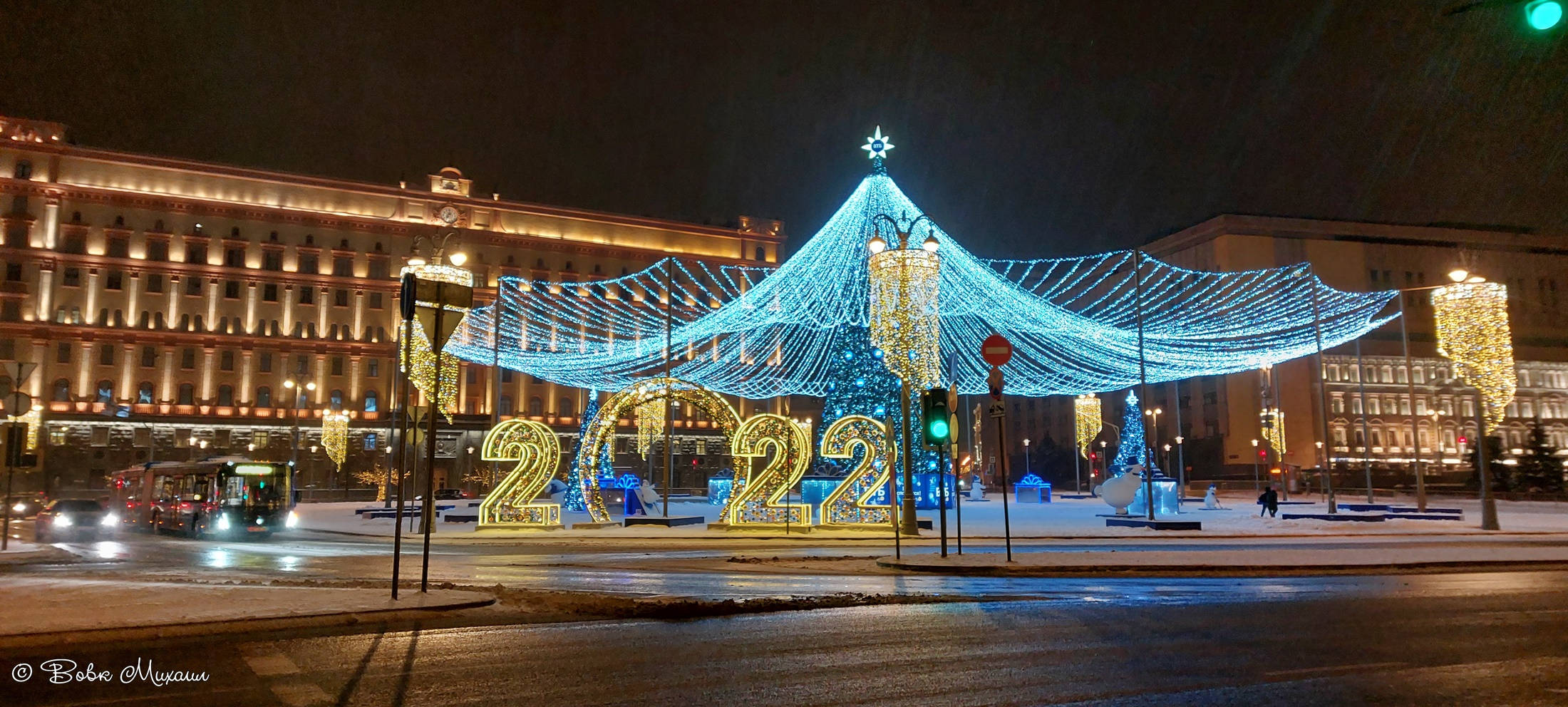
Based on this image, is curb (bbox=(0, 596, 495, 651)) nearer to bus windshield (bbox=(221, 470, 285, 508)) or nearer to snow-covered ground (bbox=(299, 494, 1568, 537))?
snow-covered ground (bbox=(299, 494, 1568, 537))

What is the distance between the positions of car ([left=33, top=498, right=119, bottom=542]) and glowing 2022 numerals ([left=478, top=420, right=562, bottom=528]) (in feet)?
36.9

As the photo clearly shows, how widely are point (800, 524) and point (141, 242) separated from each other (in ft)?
223

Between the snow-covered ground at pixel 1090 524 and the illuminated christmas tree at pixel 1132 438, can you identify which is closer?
the snow-covered ground at pixel 1090 524

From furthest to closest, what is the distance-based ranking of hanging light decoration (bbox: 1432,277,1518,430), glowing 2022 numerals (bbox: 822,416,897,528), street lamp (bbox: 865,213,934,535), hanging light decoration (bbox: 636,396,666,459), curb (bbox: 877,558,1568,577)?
hanging light decoration (bbox: 636,396,666,459) < glowing 2022 numerals (bbox: 822,416,897,528) < hanging light decoration (bbox: 1432,277,1518,430) < street lamp (bbox: 865,213,934,535) < curb (bbox: 877,558,1568,577)

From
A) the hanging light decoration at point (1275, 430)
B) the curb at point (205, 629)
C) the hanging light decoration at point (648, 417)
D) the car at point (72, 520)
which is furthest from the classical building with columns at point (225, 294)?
the curb at point (205, 629)

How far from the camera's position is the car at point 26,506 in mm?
44562

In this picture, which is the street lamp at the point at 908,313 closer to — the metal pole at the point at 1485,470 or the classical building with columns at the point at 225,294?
the metal pole at the point at 1485,470

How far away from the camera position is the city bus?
26.9 m

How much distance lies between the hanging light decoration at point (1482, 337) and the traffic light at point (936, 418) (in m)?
17.0

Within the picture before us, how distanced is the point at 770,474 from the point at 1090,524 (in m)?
10.5

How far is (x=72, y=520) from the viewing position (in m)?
30.4

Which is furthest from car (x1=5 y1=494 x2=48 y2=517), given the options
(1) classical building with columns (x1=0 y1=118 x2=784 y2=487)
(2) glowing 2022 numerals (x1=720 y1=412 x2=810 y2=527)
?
(2) glowing 2022 numerals (x1=720 y1=412 x2=810 y2=527)

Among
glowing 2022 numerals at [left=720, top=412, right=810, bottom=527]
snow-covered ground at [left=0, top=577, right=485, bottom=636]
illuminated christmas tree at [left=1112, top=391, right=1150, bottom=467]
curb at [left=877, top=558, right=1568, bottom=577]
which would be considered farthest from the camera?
illuminated christmas tree at [left=1112, top=391, right=1150, bottom=467]

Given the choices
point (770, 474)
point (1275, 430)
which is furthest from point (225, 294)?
point (1275, 430)
